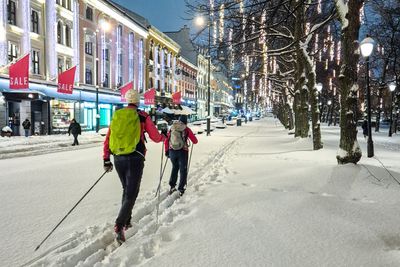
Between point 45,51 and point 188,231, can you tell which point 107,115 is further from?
point 188,231

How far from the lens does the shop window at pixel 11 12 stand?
25.1 metres

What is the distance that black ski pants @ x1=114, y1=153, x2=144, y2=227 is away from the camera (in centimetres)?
454

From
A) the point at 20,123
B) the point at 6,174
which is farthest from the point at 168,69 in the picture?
the point at 6,174

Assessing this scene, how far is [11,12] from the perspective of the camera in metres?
25.4

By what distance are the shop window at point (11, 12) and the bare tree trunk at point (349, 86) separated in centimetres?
2414

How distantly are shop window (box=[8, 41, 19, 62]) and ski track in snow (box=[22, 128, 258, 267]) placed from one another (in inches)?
910

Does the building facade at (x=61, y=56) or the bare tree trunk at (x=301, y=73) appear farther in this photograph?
the building facade at (x=61, y=56)

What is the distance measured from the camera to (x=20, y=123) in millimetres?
26031

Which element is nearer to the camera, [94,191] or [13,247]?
[13,247]

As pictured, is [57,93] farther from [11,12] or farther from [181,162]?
[181,162]

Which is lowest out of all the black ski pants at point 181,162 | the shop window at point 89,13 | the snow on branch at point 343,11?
the black ski pants at point 181,162

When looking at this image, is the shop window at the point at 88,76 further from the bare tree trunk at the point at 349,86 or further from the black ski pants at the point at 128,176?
the black ski pants at the point at 128,176

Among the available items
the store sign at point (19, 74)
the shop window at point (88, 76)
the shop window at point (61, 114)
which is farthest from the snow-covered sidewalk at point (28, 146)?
the shop window at point (88, 76)

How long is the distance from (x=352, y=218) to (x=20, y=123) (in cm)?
2598
